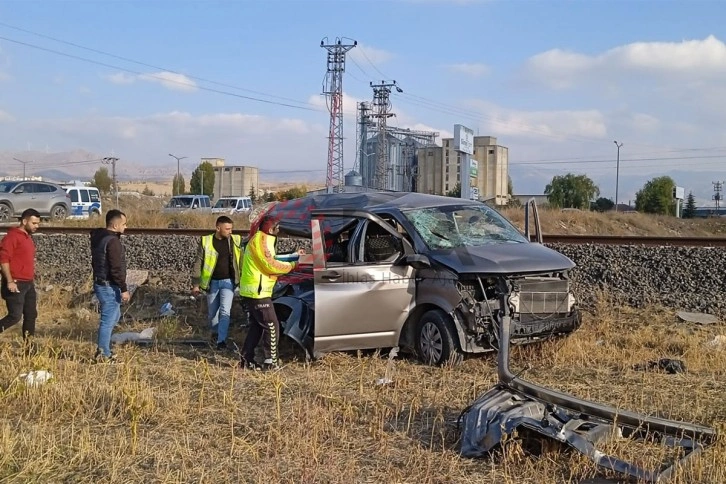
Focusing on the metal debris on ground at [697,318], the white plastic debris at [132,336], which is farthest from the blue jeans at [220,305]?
the metal debris on ground at [697,318]

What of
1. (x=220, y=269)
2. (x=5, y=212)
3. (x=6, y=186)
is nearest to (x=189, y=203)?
(x=6, y=186)

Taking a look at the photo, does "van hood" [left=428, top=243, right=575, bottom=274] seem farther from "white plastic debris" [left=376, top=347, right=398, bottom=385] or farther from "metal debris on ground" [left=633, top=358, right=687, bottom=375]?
"metal debris on ground" [left=633, top=358, right=687, bottom=375]

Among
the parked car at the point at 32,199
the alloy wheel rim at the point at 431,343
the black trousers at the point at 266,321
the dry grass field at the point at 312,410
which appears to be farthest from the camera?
the parked car at the point at 32,199

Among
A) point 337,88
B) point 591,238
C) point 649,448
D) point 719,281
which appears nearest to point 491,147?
point 337,88

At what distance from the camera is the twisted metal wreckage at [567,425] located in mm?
4816

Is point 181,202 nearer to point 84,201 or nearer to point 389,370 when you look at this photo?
point 84,201

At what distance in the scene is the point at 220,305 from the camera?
945 centimetres

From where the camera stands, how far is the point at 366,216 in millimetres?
8375

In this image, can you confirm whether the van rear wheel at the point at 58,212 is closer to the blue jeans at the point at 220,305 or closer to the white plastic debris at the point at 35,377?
the blue jeans at the point at 220,305

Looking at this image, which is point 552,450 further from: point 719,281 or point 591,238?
point 591,238

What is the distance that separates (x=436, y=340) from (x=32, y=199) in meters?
23.7

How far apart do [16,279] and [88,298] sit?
3778mm

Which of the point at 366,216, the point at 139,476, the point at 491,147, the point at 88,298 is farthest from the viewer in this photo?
the point at 491,147

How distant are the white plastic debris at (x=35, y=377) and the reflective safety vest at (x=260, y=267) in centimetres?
205
